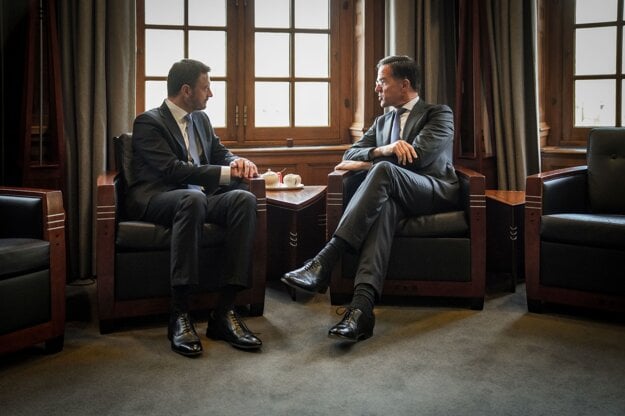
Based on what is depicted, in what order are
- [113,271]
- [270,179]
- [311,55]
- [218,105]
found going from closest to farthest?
[113,271]
[270,179]
[218,105]
[311,55]

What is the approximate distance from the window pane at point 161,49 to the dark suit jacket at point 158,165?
104cm

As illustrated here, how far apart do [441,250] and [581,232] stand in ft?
1.95

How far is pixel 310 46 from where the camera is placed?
4.66 m

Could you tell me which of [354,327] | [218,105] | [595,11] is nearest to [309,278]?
[354,327]

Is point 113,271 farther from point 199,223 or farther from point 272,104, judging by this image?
point 272,104

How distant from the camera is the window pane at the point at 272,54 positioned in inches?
180

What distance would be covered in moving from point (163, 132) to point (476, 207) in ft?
4.58

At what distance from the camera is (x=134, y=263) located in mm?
3156

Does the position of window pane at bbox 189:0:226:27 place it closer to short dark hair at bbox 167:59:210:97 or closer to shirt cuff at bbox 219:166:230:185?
short dark hair at bbox 167:59:210:97

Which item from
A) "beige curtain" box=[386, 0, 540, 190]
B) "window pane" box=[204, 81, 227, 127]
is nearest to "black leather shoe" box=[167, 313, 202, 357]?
"window pane" box=[204, 81, 227, 127]

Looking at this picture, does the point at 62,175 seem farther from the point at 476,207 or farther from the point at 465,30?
the point at 465,30

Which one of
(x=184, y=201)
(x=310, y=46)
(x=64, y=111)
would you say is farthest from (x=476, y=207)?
(x=64, y=111)

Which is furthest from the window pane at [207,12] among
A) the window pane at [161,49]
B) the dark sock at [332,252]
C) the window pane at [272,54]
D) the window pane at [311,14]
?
the dark sock at [332,252]

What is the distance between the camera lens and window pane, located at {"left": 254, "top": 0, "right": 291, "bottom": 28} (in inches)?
179
